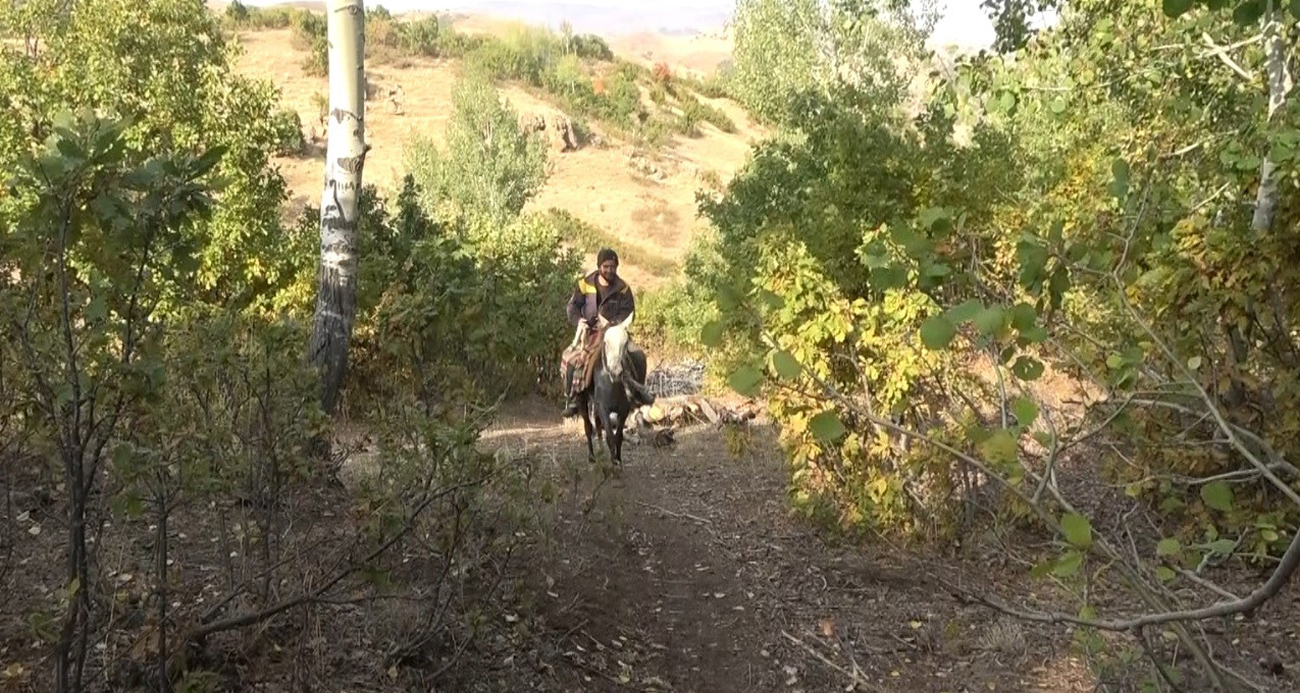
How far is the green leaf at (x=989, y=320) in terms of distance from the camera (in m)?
1.35

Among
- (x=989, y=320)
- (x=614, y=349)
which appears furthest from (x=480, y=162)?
(x=989, y=320)

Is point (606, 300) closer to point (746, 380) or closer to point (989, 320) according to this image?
point (746, 380)

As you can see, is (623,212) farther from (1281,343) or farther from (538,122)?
(1281,343)

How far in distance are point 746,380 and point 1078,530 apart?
23.4 inches

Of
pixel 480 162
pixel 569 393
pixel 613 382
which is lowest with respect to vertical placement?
pixel 480 162

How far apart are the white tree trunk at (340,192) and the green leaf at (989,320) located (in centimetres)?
537

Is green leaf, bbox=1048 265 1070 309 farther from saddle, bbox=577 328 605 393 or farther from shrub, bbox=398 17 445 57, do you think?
shrub, bbox=398 17 445 57

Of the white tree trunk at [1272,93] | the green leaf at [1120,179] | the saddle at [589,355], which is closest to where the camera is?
the green leaf at [1120,179]

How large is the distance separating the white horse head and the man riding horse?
115 mm

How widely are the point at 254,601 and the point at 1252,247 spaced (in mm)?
6241

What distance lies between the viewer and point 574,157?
171ft

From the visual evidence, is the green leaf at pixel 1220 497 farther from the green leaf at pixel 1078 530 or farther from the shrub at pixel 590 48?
the shrub at pixel 590 48

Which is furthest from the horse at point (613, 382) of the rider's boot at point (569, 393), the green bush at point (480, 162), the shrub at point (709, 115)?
the shrub at point (709, 115)

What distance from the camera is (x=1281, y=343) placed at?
6.25 metres
